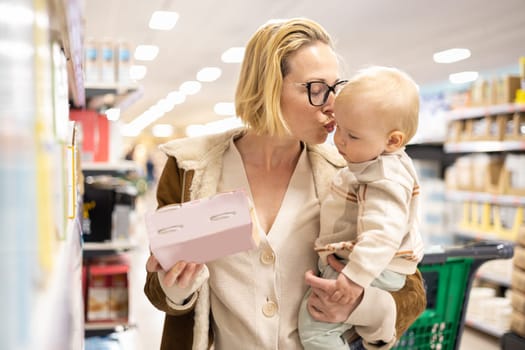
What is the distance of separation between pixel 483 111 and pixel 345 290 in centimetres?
472

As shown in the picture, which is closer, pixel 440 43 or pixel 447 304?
pixel 447 304

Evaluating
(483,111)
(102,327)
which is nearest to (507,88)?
(483,111)

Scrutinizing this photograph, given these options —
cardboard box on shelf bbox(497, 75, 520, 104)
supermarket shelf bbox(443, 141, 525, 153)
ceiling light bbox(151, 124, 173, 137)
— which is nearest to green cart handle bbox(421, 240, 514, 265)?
supermarket shelf bbox(443, 141, 525, 153)

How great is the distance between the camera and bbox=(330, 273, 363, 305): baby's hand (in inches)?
55.6

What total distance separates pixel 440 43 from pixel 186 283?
9057 millimetres

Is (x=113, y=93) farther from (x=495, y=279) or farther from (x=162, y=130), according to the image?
(x=162, y=130)

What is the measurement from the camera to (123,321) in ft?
14.4

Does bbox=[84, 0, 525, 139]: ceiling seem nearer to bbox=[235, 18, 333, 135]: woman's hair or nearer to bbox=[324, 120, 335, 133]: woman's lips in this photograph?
bbox=[235, 18, 333, 135]: woman's hair

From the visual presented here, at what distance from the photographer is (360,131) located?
1484 millimetres

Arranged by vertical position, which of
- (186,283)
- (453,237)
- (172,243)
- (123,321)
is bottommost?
(123,321)

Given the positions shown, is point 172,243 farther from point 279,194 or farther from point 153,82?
point 153,82

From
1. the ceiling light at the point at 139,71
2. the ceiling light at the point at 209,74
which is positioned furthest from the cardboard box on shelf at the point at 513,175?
the ceiling light at the point at 139,71

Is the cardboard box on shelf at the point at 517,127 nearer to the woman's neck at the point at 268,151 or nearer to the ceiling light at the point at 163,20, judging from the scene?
the woman's neck at the point at 268,151

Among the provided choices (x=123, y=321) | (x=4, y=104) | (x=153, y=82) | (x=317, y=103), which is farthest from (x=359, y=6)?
(x=153, y=82)
